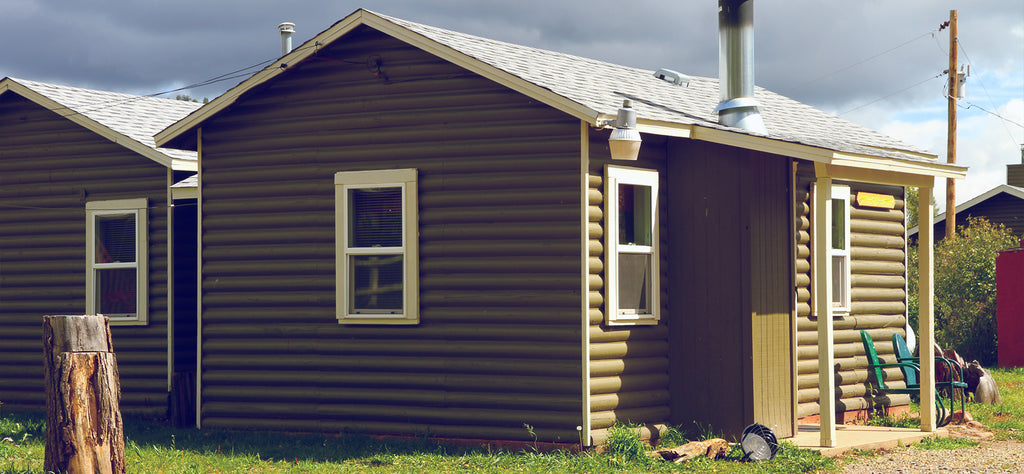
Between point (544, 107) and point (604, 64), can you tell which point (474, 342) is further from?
point (604, 64)

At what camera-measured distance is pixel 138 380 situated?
47.0 feet

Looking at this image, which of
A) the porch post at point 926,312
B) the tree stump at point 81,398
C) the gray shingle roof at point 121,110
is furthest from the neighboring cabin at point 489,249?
the tree stump at point 81,398

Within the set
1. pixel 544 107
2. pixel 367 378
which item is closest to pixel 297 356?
pixel 367 378

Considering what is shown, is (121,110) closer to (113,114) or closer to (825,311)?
(113,114)

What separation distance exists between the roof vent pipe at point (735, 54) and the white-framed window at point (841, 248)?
5.47ft

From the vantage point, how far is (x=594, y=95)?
444 inches

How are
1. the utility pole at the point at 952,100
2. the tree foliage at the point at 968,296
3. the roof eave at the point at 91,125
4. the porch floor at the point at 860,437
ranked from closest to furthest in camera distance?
the porch floor at the point at 860,437, the roof eave at the point at 91,125, the tree foliage at the point at 968,296, the utility pole at the point at 952,100

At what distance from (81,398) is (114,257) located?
18.9 feet

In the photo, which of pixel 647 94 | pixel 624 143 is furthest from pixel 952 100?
pixel 624 143

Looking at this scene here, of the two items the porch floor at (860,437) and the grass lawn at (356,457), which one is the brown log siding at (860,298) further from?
the grass lawn at (356,457)

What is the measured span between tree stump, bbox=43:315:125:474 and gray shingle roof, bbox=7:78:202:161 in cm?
495

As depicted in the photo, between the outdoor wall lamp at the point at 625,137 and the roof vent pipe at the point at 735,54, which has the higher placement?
the roof vent pipe at the point at 735,54

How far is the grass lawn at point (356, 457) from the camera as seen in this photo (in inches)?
395

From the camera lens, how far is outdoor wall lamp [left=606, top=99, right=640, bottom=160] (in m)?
10.2
